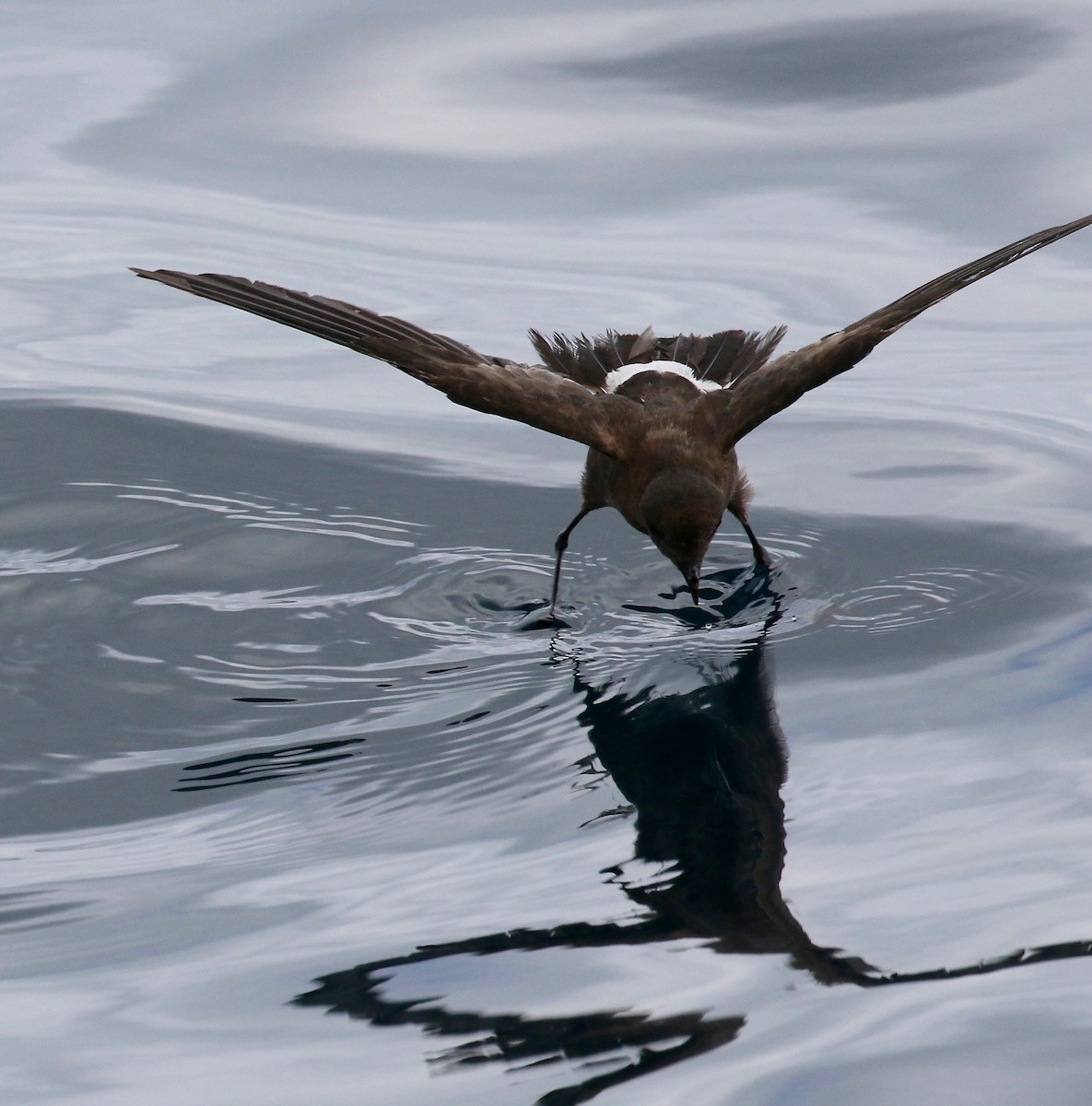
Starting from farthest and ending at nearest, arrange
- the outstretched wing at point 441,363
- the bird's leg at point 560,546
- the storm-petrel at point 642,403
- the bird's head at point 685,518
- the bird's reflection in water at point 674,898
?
the outstretched wing at point 441,363 → the storm-petrel at point 642,403 → the bird's head at point 685,518 → the bird's leg at point 560,546 → the bird's reflection in water at point 674,898

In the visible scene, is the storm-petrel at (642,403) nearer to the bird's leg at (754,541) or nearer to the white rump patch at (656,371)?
the bird's leg at (754,541)

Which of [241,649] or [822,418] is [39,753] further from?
[822,418]

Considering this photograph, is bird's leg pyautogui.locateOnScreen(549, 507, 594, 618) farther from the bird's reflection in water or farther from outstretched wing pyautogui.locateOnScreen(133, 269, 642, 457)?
the bird's reflection in water

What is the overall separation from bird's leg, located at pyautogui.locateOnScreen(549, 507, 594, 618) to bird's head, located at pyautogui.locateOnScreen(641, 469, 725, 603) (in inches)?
15.5

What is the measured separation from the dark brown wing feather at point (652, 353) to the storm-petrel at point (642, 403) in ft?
1.98

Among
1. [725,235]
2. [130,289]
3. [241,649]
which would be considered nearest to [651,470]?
[241,649]

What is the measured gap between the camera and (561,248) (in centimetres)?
980

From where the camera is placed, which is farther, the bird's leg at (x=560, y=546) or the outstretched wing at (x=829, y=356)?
the outstretched wing at (x=829, y=356)

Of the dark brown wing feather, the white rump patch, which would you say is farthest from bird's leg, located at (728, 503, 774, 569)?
the dark brown wing feather

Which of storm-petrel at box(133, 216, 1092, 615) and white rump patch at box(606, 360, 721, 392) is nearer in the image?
storm-petrel at box(133, 216, 1092, 615)

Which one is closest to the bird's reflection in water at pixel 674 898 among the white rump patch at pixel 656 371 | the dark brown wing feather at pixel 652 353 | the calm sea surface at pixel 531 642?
the calm sea surface at pixel 531 642

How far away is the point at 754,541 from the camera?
7004 mm

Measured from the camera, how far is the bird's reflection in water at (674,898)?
3.30 metres

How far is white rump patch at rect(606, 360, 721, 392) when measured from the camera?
8000mm
